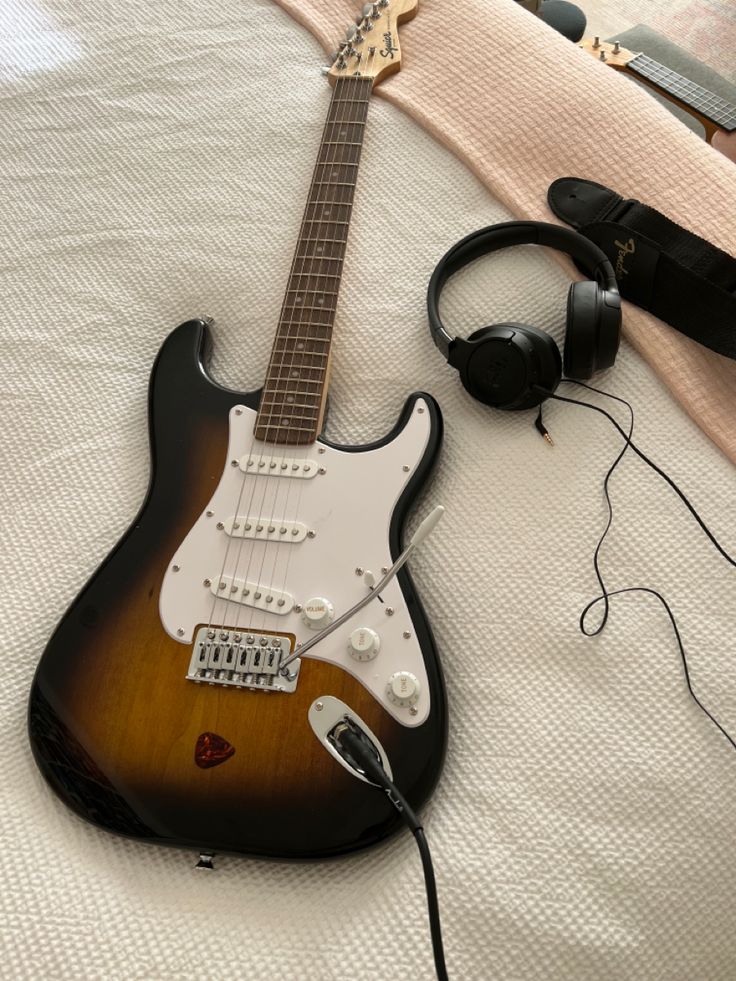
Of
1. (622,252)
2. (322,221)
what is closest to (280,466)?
(322,221)

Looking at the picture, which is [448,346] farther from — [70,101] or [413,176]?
[70,101]

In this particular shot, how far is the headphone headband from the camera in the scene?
0.87 metres

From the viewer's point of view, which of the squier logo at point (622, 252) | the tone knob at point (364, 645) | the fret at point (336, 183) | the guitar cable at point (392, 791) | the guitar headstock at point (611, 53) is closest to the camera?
the guitar cable at point (392, 791)

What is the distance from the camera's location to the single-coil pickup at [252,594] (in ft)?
2.43

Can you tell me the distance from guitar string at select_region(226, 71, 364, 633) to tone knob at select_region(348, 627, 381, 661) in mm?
93

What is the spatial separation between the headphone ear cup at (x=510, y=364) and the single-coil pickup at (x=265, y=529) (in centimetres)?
25

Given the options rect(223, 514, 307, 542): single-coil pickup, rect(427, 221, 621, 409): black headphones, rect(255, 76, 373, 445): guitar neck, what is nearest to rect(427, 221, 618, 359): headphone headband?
rect(427, 221, 621, 409): black headphones

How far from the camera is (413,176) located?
3.44 ft

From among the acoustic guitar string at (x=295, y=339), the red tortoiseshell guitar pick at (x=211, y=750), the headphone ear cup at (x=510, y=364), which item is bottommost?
the red tortoiseshell guitar pick at (x=211, y=750)

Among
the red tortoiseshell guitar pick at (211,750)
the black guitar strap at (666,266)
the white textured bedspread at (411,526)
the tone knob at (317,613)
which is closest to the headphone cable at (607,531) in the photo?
the white textured bedspread at (411,526)

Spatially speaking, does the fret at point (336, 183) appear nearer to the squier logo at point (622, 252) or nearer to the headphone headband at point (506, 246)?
the headphone headband at point (506, 246)

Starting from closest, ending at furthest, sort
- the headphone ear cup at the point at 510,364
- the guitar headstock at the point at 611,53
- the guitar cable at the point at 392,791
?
the guitar cable at the point at 392,791
the headphone ear cup at the point at 510,364
the guitar headstock at the point at 611,53

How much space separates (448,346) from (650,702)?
417 millimetres

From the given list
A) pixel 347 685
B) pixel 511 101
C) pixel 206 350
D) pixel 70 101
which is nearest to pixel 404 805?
pixel 347 685
